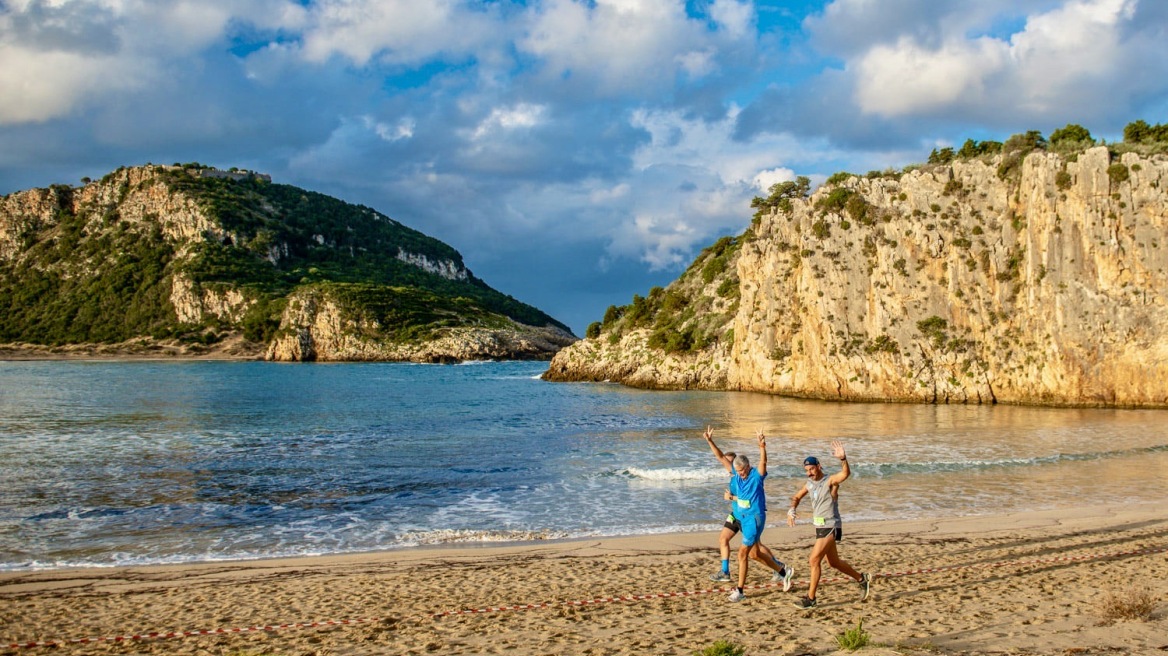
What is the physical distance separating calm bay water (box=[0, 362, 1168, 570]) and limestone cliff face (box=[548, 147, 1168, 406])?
314 cm

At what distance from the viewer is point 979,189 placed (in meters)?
40.4

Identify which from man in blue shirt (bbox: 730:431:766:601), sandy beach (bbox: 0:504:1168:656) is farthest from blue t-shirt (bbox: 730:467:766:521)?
sandy beach (bbox: 0:504:1168:656)

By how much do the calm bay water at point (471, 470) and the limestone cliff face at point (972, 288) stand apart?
3.14 metres

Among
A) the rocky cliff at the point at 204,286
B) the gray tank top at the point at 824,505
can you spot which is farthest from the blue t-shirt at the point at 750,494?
the rocky cliff at the point at 204,286

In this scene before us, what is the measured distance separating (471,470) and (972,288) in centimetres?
3098

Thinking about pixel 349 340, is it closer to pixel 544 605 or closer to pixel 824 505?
pixel 544 605

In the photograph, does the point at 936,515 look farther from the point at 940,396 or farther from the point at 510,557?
the point at 940,396

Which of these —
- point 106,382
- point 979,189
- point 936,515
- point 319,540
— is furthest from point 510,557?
point 106,382

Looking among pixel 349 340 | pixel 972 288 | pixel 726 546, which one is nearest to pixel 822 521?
pixel 726 546

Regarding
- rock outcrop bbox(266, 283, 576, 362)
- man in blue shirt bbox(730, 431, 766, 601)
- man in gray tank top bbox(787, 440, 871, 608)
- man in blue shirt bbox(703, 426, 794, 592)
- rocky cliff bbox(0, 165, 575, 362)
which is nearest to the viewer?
man in gray tank top bbox(787, 440, 871, 608)

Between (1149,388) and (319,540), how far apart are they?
3637cm

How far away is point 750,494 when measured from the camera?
877 centimetres

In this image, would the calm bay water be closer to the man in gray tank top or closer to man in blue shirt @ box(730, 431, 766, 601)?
man in blue shirt @ box(730, 431, 766, 601)

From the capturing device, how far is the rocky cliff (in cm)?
12181
